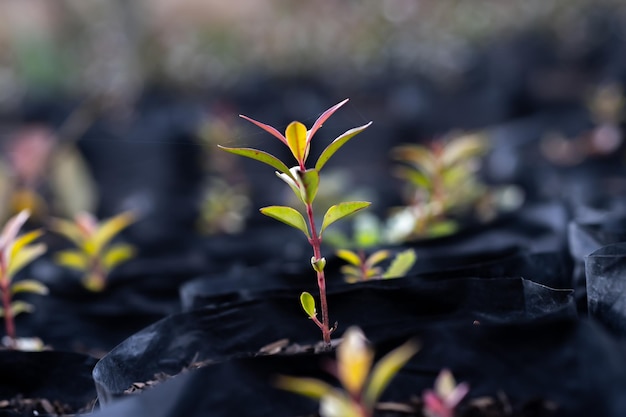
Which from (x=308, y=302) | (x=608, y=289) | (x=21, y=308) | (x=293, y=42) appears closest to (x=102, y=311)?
(x=21, y=308)

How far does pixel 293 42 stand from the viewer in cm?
670

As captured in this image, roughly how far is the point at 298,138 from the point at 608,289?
0.49 metres

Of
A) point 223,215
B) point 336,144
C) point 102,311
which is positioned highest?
point 336,144

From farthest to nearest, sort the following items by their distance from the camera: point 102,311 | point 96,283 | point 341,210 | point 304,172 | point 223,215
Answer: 1. point 223,215
2. point 96,283
3. point 102,311
4. point 341,210
5. point 304,172

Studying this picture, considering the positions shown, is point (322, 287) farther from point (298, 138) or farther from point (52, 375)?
point (52, 375)

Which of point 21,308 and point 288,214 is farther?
point 21,308

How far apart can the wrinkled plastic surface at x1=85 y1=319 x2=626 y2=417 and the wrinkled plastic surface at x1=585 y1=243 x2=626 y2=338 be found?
0.15 metres

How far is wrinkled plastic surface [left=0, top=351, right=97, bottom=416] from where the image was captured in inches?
40.9

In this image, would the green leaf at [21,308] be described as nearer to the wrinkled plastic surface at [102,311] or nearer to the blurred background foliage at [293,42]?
the wrinkled plastic surface at [102,311]

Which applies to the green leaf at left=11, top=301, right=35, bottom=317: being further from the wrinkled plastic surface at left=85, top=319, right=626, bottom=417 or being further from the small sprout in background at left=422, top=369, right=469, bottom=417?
the small sprout in background at left=422, top=369, right=469, bottom=417

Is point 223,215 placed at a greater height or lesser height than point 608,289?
lesser

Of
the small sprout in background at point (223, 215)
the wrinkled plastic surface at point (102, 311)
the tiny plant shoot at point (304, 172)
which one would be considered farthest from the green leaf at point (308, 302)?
the small sprout in background at point (223, 215)

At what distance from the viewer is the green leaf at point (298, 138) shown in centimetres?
86

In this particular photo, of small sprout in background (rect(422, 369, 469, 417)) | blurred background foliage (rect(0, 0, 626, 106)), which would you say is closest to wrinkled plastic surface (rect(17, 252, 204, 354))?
small sprout in background (rect(422, 369, 469, 417))
